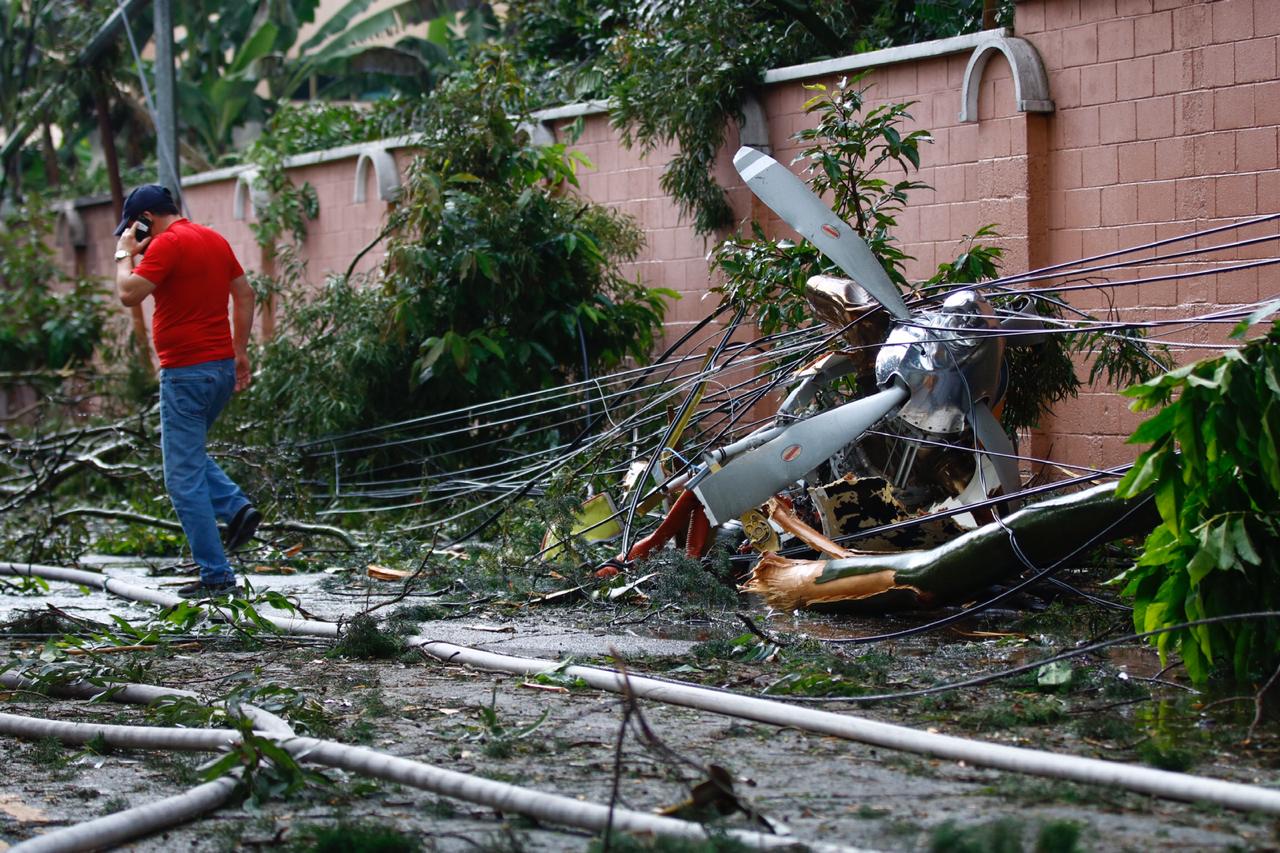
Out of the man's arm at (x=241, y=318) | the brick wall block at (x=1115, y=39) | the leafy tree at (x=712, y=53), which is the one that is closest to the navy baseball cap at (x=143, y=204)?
the man's arm at (x=241, y=318)

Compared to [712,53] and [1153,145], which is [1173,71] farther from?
[712,53]

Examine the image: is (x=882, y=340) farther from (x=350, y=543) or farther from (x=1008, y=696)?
(x=350, y=543)

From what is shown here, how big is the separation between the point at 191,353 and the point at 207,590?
1.12 metres

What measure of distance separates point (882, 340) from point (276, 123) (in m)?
11.2

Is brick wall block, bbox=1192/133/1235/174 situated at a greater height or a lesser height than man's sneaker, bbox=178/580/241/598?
greater

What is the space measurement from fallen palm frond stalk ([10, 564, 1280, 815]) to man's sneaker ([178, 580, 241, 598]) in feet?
5.36

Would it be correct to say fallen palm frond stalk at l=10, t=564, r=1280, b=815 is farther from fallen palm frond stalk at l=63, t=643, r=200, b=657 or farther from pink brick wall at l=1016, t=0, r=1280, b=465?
pink brick wall at l=1016, t=0, r=1280, b=465

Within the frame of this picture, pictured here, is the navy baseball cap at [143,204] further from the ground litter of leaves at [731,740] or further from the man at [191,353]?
the ground litter of leaves at [731,740]

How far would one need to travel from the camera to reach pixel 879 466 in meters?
6.11

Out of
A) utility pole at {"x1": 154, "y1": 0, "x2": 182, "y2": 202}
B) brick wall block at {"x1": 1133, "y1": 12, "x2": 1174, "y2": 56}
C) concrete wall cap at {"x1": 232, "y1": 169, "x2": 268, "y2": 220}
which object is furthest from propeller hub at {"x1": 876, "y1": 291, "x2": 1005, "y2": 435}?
concrete wall cap at {"x1": 232, "y1": 169, "x2": 268, "y2": 220}

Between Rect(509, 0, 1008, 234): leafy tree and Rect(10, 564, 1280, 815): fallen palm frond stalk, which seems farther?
Rect(509, 0, 1008, 234): leafy tree

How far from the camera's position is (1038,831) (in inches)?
103

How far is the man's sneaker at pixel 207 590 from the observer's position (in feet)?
20.0

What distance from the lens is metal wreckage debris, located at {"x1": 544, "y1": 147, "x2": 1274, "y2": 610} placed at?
5242 mm
